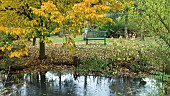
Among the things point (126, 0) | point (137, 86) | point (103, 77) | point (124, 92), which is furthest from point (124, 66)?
point (126, 0)

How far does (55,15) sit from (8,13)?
296cm

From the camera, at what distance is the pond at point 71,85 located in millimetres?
8133

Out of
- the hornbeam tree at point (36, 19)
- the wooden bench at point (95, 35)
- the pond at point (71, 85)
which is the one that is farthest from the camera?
the wooden bench at point (95, 35)

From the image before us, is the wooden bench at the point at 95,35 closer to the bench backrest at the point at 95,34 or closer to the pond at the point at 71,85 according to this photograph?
the bench backrest at the point at 95,34

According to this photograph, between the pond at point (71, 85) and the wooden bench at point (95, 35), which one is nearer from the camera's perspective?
the pond at point (71, 85)

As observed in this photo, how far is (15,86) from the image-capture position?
29.1 ft

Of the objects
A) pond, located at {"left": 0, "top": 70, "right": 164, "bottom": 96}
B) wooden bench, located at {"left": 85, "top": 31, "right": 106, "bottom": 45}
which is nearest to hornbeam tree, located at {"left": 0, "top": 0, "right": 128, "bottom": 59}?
pond, located at {"left": 0, "top": 70, "right": 164, "bottom": 96}

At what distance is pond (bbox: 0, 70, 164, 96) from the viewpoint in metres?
8.13

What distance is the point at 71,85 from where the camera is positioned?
29.8ft

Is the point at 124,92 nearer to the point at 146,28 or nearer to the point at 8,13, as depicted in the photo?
the point at 146,28

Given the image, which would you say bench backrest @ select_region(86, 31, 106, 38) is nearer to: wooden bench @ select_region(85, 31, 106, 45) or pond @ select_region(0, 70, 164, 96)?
wooden bench @ select_region(85, 31, 106, 45)

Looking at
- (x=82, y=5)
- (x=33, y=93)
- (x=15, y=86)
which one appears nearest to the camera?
(x=82, y=5)

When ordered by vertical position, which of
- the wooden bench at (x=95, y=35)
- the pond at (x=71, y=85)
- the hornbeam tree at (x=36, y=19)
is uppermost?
the hornbeam tree at (x=36, y=19)

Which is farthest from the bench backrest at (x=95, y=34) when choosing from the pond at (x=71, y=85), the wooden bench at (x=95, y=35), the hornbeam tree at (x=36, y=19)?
the hornbeam tree at (x=36, y=19)
